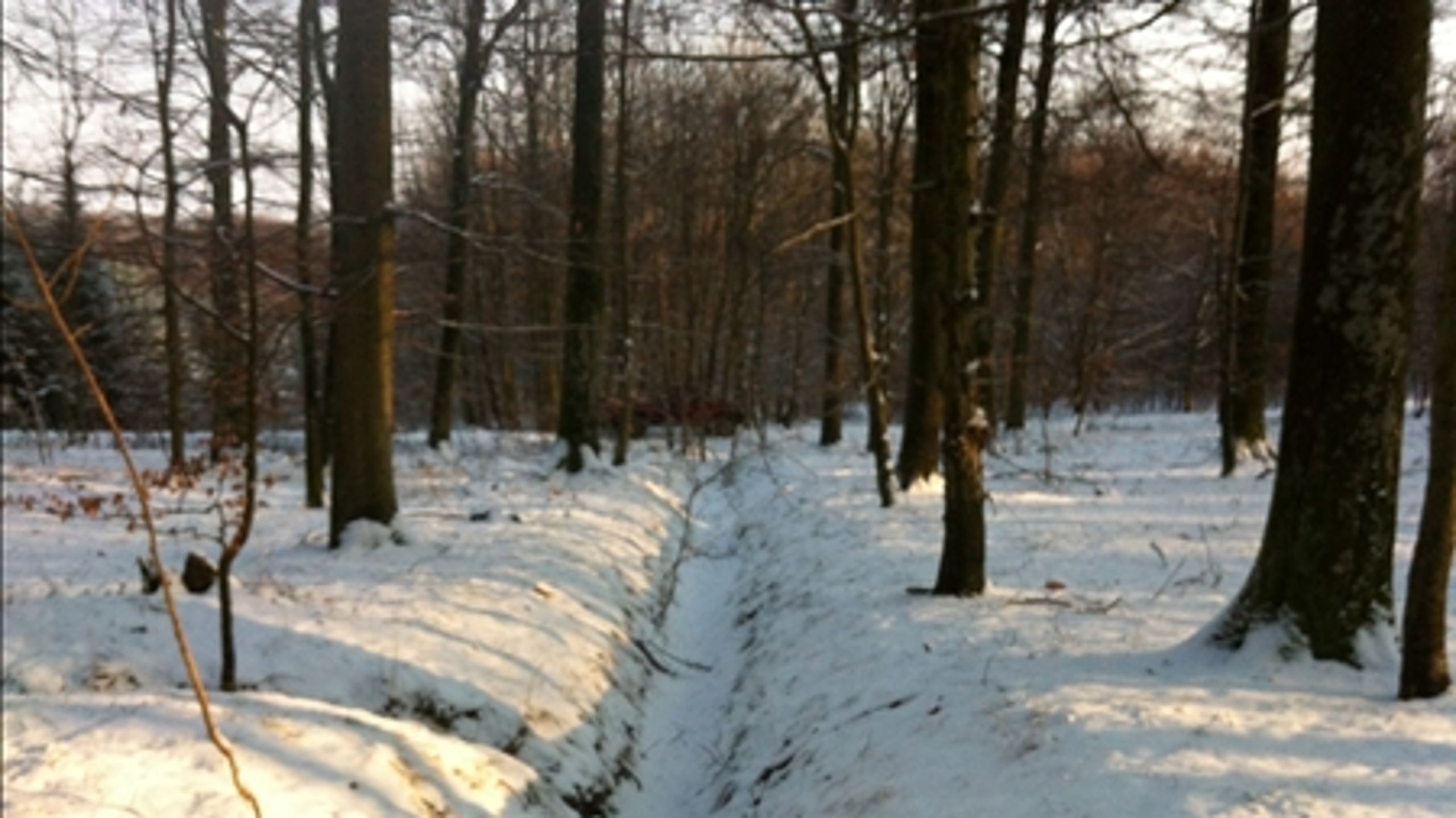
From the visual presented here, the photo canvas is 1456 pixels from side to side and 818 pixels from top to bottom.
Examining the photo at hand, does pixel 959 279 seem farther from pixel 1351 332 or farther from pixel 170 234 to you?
pixel 170 234

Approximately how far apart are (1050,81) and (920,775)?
1302 cm

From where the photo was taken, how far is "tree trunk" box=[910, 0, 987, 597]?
598cm

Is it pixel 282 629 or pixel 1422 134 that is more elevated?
pixel 1422 134

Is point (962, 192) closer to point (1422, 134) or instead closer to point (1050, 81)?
point (1422, 134)

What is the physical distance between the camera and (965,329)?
5.99 m

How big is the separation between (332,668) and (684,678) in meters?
3.07

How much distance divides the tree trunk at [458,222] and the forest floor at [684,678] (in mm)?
5632

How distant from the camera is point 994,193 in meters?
15.7

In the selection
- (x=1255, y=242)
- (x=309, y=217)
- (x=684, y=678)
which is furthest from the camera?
(x=1255, y=242)

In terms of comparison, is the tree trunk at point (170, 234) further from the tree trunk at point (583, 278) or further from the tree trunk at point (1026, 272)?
the tree trunk at point (1026, 272)

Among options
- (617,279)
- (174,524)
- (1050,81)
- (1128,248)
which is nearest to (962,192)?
(174,524)

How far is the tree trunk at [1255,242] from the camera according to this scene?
11328 mm

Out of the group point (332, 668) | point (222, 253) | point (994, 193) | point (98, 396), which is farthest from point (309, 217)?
point (994, 193)

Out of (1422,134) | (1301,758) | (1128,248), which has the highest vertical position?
(1128,248)
